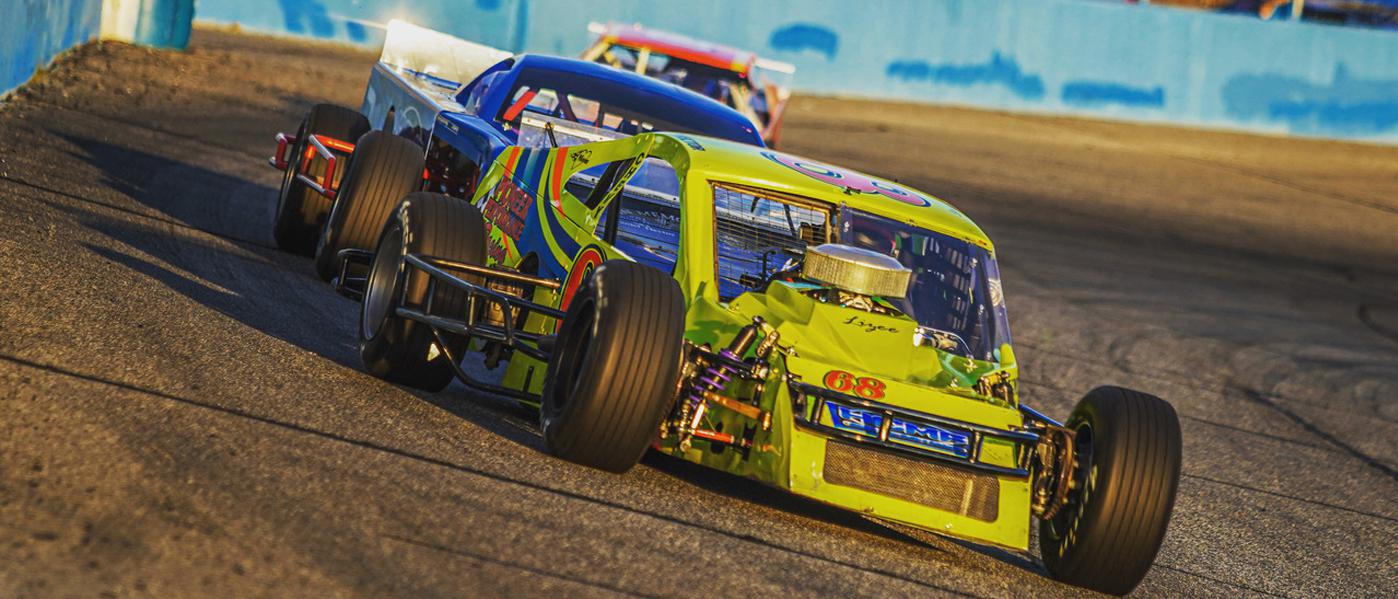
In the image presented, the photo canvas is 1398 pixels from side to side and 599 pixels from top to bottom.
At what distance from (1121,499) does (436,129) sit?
16.2ft

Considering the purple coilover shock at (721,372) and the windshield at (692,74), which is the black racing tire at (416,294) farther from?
the windshield at (692,74)

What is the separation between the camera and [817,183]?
7.12 m

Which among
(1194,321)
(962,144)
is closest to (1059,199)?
(962,144)

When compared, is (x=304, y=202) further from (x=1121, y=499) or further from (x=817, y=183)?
(x=1121, y=499)

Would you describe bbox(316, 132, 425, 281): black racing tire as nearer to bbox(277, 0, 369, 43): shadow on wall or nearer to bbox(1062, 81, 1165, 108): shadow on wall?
bbox(277, 0, 369, 43): shadow on wall

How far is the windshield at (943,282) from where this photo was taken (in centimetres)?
695

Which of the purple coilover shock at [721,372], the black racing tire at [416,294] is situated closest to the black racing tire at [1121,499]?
the purple coilover shock at [721,372]


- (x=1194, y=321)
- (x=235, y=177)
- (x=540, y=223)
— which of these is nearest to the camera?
(x=540, y=223)

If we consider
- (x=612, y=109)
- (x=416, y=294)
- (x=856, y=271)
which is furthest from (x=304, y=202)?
(x=856, y=271)

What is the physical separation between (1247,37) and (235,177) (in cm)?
2111

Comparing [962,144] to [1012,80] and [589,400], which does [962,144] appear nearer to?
[1012,80]

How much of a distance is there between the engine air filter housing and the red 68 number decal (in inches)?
16.2

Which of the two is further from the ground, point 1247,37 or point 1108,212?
point 1247,37

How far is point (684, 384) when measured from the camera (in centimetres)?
602
